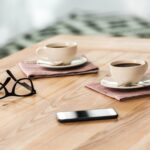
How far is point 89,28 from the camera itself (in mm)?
3725

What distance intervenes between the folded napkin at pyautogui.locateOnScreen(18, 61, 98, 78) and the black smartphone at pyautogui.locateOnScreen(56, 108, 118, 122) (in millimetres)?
326

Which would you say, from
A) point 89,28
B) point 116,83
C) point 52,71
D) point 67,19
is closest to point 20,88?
point 52,71

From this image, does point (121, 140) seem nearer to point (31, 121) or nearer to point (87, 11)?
point (31, 121)

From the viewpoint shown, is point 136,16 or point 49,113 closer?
point 49,113

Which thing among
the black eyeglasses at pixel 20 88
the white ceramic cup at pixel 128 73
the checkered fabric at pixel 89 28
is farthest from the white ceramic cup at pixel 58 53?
the checkered fabric at pixel 89 28

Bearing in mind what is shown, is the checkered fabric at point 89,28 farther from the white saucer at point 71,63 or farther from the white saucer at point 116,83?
the white saucer at point 116,83

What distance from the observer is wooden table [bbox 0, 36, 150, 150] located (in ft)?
3.04

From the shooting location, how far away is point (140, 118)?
3.45ft

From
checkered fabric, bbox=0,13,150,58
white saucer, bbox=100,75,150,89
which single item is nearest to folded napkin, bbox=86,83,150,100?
white saucer, bbox=100,75,150,89

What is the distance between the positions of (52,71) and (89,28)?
7.71ft

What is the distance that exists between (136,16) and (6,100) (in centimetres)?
304

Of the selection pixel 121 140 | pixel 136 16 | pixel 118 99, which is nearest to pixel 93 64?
pixel 118 99

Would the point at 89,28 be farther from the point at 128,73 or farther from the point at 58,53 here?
the point at 128,73

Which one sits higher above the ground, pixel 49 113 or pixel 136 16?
pixel 49 113
